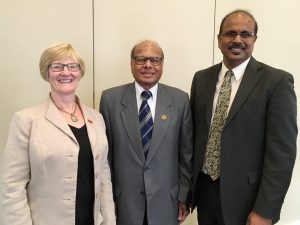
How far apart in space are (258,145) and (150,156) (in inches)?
24.1

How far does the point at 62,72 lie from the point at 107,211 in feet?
2.67

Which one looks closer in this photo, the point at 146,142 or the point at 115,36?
the point at 146,142

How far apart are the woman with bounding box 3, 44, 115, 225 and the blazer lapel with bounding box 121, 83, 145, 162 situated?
208 millimetres

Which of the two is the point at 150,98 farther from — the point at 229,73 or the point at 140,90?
the point at 229,73

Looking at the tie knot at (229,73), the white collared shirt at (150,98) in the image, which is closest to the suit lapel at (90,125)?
the white collared shirt at (150,98)

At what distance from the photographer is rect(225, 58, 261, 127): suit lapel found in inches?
66.9

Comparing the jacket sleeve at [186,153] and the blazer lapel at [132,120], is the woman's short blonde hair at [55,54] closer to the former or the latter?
the blazer lapel at [132,120]

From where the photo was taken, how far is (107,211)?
1761 millimetres

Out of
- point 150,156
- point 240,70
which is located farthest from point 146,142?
point 240,70

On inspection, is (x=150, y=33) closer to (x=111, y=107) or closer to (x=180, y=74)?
(x=180, y=74)

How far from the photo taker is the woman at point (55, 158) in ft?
4.82

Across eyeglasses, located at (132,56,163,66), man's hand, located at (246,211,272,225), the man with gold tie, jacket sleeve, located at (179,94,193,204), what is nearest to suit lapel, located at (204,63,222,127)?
the man with gold tie

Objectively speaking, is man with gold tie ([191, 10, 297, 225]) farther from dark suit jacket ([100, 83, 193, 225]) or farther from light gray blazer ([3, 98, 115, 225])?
light gray blazer ([3, 98, 115, 225])

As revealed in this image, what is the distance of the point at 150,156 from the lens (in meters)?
1.82
